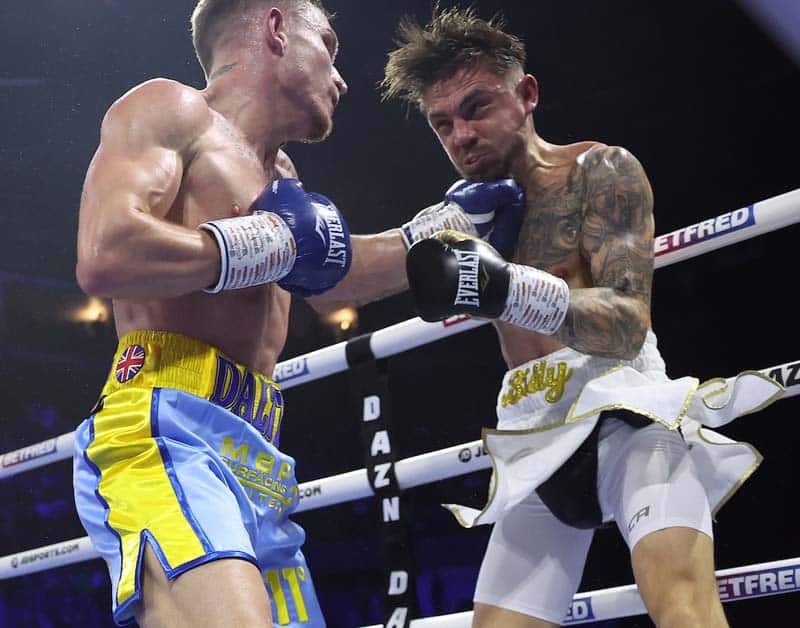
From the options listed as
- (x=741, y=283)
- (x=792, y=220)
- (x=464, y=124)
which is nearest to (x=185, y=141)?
(x=464, y=124)

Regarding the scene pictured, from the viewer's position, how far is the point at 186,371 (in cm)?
141

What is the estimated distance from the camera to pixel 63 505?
6.40 meters

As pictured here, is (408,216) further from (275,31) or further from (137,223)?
(137,223)

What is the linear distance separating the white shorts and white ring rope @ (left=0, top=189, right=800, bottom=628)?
147 millimetres

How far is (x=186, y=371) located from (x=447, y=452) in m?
0.80

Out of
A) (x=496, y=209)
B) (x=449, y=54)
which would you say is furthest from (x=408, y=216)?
(x=496, y=209)

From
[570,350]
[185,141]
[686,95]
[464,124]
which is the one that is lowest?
[570,350]

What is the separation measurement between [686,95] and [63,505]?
474cm

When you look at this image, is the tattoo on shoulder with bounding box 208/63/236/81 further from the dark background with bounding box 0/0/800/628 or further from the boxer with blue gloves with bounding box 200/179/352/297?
the dark background with bounding box 0/0/800/628

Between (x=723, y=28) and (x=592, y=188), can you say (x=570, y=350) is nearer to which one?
(x=592, y=188)

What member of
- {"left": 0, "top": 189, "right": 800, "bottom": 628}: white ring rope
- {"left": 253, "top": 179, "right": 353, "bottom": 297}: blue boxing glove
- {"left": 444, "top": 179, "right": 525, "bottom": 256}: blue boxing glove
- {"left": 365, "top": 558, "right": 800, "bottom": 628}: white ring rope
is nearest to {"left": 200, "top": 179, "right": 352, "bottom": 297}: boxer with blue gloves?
{"left": 253, "top": 179, "right": 353, "bottom": 297}: blue boxing glove

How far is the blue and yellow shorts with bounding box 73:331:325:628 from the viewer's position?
1.24 m

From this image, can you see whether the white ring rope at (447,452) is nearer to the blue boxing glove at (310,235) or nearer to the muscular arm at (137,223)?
the blue boxing glove at (310,235)

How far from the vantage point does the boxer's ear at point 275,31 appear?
1740mm
